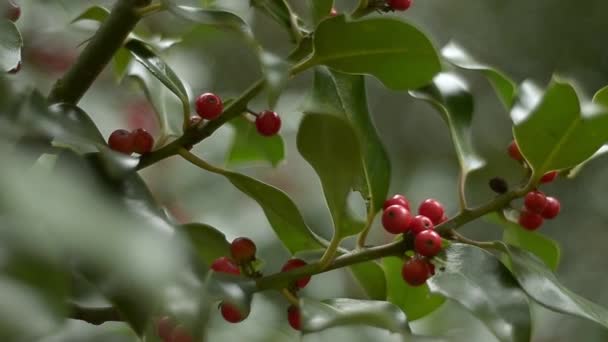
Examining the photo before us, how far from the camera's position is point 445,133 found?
2.64 metres

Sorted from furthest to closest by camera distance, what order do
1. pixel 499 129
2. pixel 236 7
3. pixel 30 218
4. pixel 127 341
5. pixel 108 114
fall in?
1. pixel 499 129
2. pixel 108 114
3. pixel 236 7
4. pixel 127 341
5. pixel 30 218

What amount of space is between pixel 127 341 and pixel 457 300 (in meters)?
0.23

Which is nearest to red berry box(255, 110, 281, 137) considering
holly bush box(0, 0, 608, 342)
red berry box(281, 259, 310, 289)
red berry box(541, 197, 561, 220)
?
holly bush box(0, 0, 608, 342)

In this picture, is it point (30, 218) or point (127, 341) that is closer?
point (30, 218)

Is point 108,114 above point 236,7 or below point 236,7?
below

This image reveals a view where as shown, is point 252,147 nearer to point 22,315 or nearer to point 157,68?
point 157,68

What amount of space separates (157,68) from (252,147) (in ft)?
0.90

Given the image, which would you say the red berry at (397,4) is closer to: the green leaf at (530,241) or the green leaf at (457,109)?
the green leaf at (457,109)

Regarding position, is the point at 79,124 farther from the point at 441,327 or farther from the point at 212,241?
the point at 441,327

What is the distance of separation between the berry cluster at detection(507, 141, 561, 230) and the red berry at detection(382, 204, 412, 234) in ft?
0.36

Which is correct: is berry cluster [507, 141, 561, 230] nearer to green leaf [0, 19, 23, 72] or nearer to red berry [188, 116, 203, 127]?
red berry [188, 116, 203, 127]

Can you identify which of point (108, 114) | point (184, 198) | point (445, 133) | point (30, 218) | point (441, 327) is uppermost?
point (30, 218)

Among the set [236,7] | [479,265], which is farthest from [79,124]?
[236,7]

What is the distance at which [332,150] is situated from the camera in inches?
18.9
